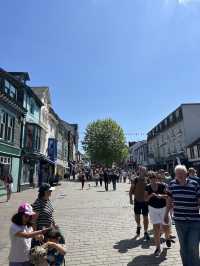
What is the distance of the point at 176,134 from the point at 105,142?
1375 centimetres

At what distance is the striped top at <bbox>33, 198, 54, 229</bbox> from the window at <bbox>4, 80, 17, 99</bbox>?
1890 centimetres

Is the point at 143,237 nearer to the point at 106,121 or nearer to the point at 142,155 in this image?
the point at 106,121

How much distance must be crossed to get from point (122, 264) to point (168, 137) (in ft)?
170

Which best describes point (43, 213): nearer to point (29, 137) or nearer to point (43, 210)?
point (43, 210)

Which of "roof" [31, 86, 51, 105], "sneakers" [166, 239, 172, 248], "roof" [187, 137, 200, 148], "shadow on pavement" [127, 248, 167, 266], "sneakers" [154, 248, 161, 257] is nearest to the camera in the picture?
"shadow on pavement" [127, 248, 167, 266]

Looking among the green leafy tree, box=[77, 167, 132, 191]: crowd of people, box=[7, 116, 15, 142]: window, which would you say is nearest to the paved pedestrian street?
box=[7, 116, 15, 142]: window

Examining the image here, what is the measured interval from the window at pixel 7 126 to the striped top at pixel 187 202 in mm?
17904

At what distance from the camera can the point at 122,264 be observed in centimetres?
561

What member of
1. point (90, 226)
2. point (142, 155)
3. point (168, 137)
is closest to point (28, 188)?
point (90, 226)

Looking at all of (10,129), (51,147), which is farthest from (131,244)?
(51,147)

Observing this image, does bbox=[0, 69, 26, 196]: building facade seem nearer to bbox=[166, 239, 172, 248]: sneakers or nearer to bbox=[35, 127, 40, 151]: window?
bbox=[35, 127, 40, 151]: window

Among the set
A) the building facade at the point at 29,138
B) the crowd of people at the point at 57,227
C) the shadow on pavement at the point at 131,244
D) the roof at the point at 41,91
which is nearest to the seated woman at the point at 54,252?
the crowd of people at the point at 57,227

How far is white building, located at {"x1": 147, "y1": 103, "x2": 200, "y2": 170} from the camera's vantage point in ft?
150

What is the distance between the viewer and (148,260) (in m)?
5.85
